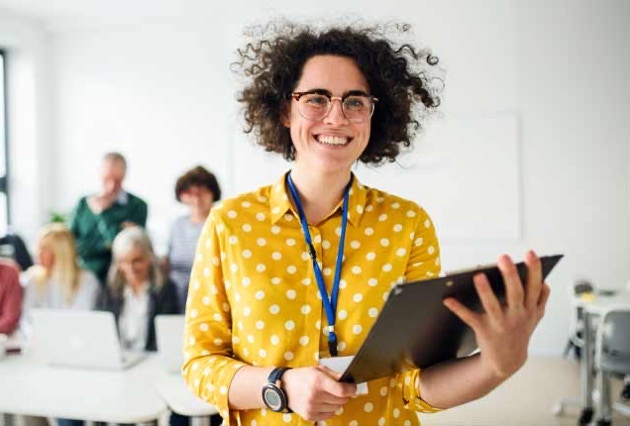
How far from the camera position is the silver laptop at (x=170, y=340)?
2.17 m

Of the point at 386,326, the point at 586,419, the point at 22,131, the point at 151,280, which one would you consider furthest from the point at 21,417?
the point at 22,131

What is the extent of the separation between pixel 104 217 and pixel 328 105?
3091 millimetres

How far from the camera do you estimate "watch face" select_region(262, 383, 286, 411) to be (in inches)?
35.8

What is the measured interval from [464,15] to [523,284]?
2941 mm

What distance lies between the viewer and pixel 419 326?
2.75 ft

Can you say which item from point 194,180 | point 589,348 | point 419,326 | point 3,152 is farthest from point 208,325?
point 3,152

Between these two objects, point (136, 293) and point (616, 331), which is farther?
point (616, 331)

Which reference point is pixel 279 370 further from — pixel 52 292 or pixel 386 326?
pixel 52 292

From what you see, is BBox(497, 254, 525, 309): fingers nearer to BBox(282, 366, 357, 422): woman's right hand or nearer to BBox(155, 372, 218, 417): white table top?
BBox(282, 366, 357, 422): woman's right hand

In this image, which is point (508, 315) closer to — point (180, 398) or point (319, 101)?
point (319, 101)

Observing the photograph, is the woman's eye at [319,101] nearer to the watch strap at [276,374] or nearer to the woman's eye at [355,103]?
the woman's eye at [355,103]

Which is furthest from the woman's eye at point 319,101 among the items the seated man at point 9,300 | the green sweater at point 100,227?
the green sweater at point 100,227

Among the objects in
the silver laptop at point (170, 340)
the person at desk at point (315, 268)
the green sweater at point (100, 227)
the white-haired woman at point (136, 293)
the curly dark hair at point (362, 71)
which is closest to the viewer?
the person at desk at point (315, 268)

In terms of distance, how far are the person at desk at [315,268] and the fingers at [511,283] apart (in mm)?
136
